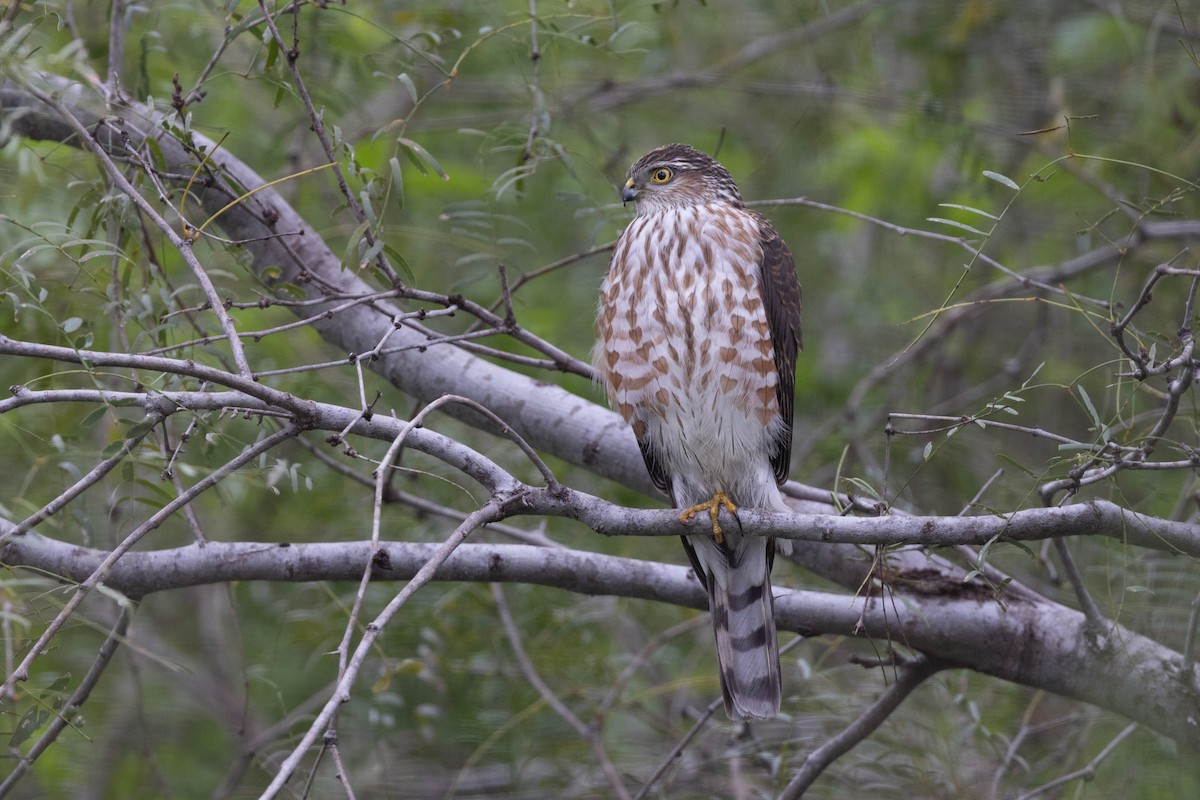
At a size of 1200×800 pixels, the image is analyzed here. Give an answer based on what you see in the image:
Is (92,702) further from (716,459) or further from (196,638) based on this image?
(716,459)

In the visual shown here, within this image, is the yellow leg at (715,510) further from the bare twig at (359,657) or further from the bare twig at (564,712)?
the bare twig at (564,712)

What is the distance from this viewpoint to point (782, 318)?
3.92m

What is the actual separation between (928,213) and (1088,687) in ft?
12.2

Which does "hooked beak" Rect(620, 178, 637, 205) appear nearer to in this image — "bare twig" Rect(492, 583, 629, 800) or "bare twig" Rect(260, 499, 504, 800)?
"bare twig" Rect(492, 583, 629, 800)

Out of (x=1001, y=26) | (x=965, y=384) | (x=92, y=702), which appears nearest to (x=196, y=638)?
(x=92, y=702)

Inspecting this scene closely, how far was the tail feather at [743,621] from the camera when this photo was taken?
3.87m

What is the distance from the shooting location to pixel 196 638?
6262 mm

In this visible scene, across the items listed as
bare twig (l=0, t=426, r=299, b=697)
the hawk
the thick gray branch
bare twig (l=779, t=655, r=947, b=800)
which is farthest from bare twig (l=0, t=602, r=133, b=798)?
bare twig (l=779, t=655, r=947, b=800)

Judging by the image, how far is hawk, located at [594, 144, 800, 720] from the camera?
150 inches

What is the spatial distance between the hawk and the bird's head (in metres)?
0.20

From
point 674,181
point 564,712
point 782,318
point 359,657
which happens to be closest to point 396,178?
point 359,657

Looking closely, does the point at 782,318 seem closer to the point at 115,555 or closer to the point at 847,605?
the point at 847,605

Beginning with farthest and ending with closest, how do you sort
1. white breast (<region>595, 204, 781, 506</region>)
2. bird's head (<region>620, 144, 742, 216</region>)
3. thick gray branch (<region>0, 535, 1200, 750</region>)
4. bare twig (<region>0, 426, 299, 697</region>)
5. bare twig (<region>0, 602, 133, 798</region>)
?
bird's head (<region>620, 144, 742, 216</region>) < white breast (<region>595, 204, 781, 506</region>) < thick gray branch (<region>0, 535, 1200, 750</region>) < bare twig (<region>0, 602, 133, 798</region>) < bare twig (<region>0, 426, 299, 697</region>)

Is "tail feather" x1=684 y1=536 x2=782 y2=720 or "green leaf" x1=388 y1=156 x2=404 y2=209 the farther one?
"tail feather" x1=684 y1=536 x2=782 y2=720
